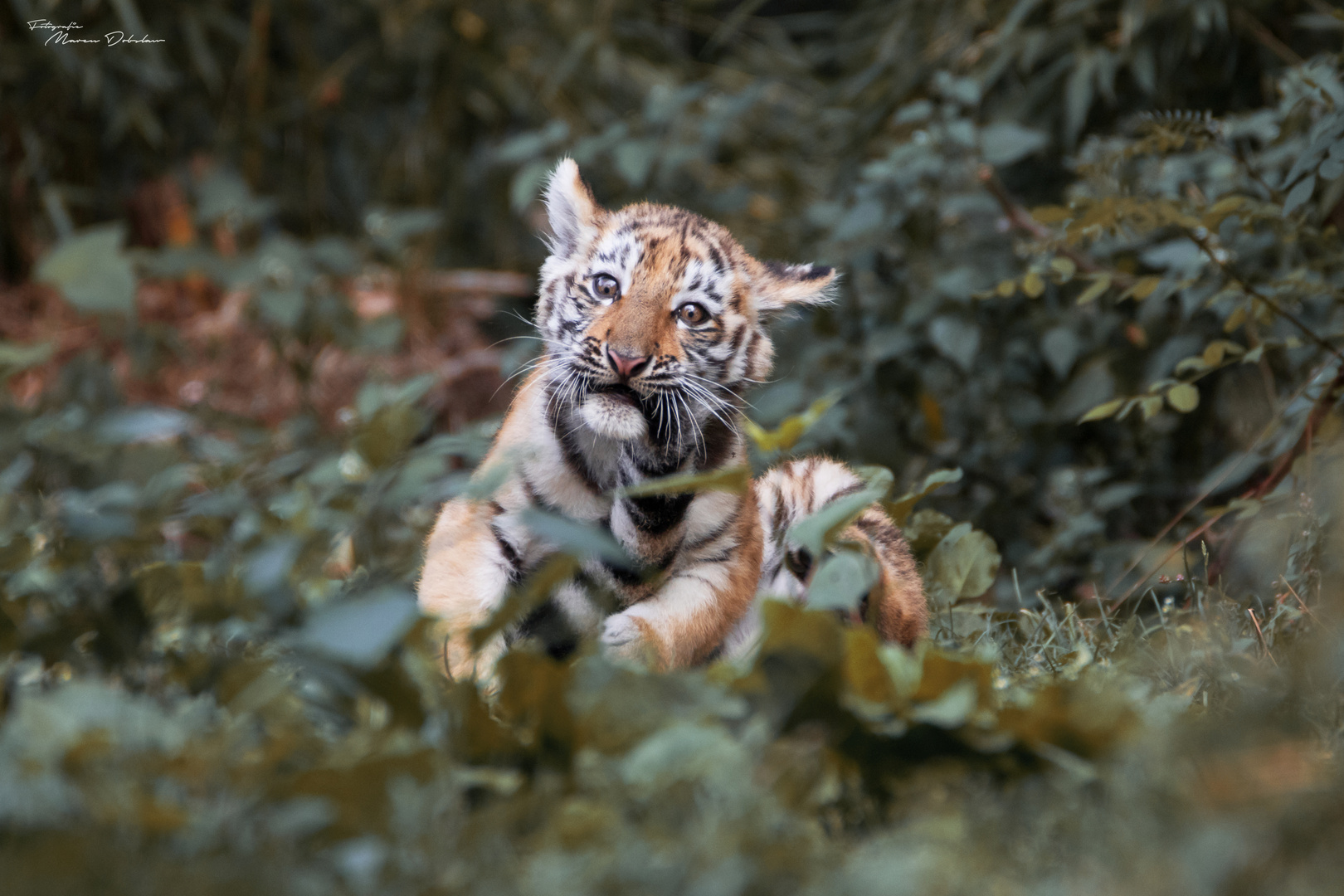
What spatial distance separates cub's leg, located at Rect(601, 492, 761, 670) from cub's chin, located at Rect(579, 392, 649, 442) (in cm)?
25

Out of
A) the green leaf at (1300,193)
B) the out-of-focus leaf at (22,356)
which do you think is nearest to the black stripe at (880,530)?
the green leaf at (1300,193)

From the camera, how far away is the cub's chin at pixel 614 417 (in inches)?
86.4

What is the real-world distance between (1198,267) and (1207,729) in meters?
1.96

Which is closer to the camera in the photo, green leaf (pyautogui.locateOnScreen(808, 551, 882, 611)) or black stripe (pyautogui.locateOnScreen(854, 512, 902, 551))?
green leaf (pyautogui.locateOnScreen(808, 551, 882, 611))

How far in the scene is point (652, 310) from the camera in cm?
241

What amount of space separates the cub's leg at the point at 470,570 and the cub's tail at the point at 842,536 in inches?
20.5

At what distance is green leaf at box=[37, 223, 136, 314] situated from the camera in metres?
3.13

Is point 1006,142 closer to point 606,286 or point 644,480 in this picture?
point 606,286

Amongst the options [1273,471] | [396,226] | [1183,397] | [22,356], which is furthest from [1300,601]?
[396,226]

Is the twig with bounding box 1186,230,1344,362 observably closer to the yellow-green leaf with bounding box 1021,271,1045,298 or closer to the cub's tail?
the yellow-green leaf with bounding box 1021,271,1045,298

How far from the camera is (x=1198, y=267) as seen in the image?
9.30ft

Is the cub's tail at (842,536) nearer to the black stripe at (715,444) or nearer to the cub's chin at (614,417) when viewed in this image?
the black stripe at (715,444)

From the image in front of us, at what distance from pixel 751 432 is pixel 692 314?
2.66ft

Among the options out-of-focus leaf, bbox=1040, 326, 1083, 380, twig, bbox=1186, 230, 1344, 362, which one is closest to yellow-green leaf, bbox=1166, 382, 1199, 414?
twig, bbox=1186, 230, 1344, 362
